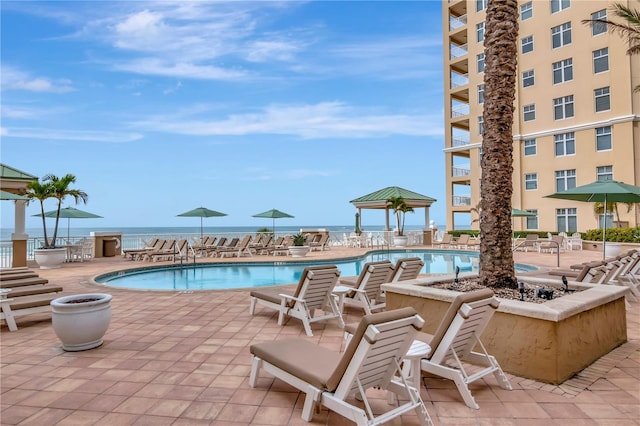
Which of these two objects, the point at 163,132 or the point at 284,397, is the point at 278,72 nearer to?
the point at 163,132

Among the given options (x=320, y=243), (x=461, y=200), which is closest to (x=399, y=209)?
(x=320, y=243)

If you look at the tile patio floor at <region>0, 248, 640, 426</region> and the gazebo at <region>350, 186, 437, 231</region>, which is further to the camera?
the gazebo at <region>350, 186, 437, 231</region>

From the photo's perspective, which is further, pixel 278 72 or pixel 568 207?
pixel 278 72

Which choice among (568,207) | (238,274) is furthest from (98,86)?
(568,207)

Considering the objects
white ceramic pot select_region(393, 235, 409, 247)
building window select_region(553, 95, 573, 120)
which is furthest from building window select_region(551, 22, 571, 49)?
white ceramic pot select_region(393, 235, 409, 247)

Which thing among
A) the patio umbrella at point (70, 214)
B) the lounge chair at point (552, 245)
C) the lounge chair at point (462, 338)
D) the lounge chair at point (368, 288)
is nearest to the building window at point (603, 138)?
the lounge chair at point (552, 245)

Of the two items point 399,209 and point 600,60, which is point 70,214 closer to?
point 399,209

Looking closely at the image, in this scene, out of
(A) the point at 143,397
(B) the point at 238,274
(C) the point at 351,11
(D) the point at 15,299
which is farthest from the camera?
(C) the point at 351,11

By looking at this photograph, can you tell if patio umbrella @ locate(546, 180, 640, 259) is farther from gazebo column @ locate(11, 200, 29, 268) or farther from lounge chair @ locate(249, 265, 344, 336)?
gazebo column @ locate(11, 200, 29, 268)

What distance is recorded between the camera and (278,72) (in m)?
27.7

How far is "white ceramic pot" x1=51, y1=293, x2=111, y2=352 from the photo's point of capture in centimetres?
418

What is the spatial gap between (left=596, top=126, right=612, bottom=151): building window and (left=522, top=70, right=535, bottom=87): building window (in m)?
5.05

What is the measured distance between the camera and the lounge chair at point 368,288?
5884 mm

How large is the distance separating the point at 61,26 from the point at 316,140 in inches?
1236
